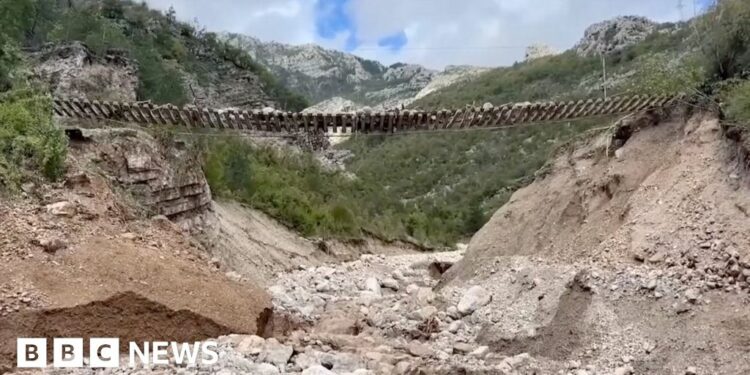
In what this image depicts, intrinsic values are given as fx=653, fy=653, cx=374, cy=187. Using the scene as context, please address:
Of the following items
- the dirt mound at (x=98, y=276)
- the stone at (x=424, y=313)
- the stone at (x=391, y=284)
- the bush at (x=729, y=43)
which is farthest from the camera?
the stone at (x=391, y=284)

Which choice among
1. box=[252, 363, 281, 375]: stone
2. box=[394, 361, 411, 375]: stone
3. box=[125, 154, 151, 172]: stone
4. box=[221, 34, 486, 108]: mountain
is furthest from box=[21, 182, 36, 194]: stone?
box=[221, 34, 486, 108]: mountain

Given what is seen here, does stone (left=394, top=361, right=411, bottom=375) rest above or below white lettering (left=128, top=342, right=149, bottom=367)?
below

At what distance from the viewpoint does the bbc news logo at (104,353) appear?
212 inches

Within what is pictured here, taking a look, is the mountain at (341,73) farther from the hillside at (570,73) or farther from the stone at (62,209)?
the stone at (62,209)

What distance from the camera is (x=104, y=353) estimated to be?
A: 573cm

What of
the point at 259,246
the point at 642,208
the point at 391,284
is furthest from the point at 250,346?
the point at 259,246

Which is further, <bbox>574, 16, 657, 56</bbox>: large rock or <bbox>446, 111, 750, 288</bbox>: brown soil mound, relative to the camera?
<bbox>574, 16, 657, 56</bbox>: large rock

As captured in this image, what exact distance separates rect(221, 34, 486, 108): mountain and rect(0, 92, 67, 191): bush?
6841cm

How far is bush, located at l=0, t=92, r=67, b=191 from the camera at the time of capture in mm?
7457

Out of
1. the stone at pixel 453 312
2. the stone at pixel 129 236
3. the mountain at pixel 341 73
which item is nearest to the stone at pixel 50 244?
the stone at pixel 129 236

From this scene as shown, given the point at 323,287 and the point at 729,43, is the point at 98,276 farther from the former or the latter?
the point at 729,43

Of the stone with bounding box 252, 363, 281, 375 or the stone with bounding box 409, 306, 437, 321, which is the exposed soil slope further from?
the stone with bounding box 252, 363, 281, 375

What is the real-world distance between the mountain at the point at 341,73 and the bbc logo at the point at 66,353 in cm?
7104

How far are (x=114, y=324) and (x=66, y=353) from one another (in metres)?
0.50
